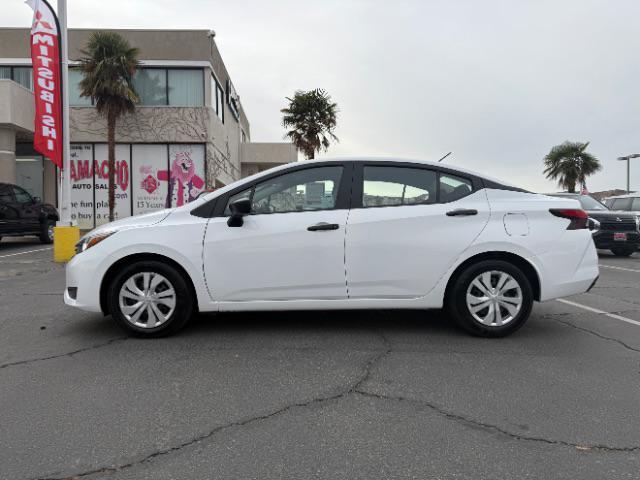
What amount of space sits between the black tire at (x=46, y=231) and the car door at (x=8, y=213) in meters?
1.13

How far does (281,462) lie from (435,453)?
2.54 feet

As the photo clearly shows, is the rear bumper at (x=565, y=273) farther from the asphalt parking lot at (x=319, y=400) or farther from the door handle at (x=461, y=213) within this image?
the door handle at (x=461, y=213)

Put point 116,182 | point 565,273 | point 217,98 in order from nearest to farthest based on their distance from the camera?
point 565,273 < point 116,182 < point 217,98

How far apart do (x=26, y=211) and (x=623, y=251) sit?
656 inches

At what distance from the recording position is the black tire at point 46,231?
15086mm

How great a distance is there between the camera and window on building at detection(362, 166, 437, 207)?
4.66 metres

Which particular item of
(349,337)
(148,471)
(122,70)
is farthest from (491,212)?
(122,70)

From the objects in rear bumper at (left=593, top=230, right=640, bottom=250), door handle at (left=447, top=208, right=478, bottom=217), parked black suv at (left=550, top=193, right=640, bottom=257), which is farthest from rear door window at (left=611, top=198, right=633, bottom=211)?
door handle at (left=447, top=208, right=478, bottom=217)

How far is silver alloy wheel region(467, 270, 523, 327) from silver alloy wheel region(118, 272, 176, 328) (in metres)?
2.73

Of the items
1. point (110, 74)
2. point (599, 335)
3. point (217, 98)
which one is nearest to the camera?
point (599, 335)

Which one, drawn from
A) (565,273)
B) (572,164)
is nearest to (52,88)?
(565,273)

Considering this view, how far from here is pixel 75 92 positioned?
2275 centimetres

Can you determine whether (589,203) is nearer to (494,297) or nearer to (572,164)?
(494,297)

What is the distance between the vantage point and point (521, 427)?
2.83 m
